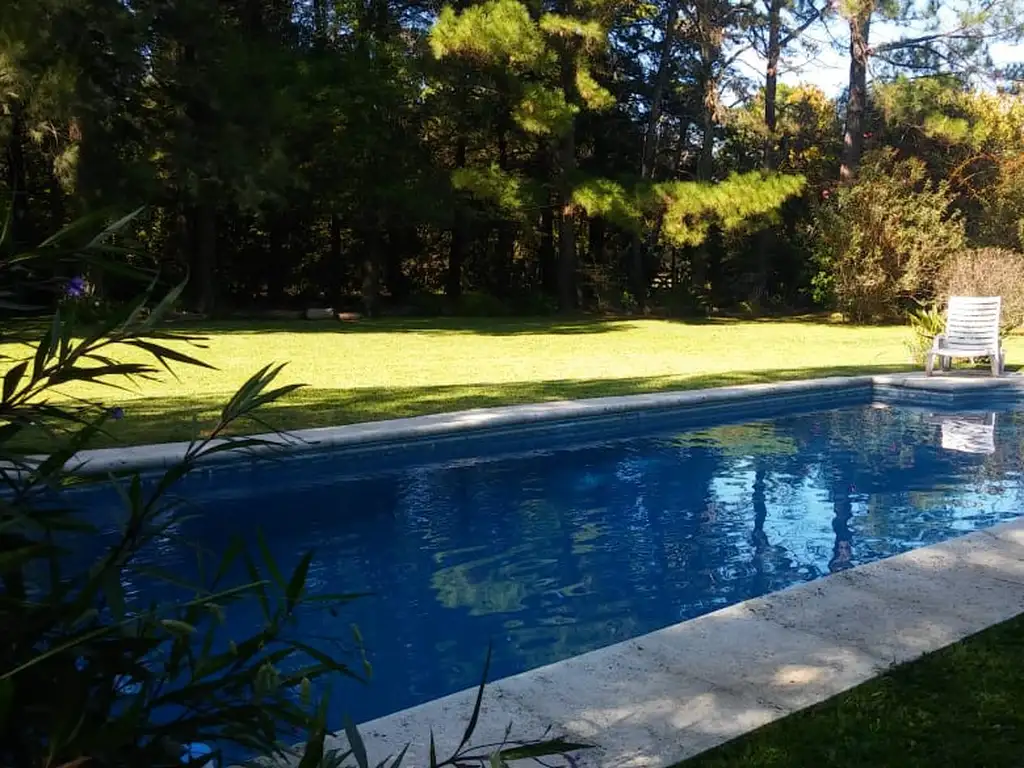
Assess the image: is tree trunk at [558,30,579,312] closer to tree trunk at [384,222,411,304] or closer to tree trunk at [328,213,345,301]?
tree trunk at [384,222,411,304]

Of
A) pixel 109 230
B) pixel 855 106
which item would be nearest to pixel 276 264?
pixel 855 106

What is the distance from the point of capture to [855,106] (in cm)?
2227

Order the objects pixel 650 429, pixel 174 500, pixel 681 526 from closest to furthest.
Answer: pixel 174 500 → pixel 681 526 → pixel 650 429

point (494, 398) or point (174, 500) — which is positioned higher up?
point (174, 500)

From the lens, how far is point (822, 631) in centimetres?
299

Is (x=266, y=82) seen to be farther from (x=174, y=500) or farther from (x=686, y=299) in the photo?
(x=174, y=500)

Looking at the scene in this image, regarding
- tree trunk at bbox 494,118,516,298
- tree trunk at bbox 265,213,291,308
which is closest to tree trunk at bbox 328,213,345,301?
tree trunk at bbox 265,213,291,308

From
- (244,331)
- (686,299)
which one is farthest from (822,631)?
(686,299)

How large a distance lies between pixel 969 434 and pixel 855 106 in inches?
643

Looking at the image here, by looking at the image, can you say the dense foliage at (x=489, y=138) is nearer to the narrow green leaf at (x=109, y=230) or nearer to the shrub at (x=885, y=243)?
the shrub at (x=885, y=243)

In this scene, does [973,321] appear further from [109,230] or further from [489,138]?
[489,138]

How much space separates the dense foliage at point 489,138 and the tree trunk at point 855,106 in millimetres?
66

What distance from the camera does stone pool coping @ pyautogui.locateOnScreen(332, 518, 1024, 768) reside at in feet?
7.52

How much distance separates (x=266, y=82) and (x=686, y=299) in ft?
38.3
